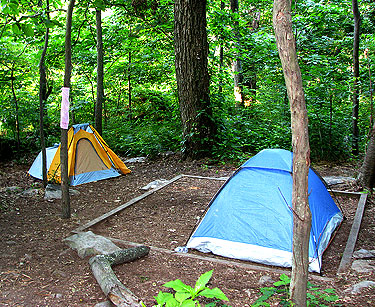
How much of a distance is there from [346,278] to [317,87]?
21.3ft

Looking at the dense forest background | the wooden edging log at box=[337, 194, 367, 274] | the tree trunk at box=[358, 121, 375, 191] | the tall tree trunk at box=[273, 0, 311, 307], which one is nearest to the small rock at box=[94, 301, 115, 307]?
the tall tree trunk at box=[273, 0, 311, 307]

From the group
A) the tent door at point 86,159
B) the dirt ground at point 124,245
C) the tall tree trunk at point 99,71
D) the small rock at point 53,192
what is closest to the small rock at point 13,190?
the dirt ground at point 124,245

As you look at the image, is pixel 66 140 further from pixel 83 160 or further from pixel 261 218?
pixel 261 218

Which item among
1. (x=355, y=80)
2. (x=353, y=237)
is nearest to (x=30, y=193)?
(x=353, y=237)

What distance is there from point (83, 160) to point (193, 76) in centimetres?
346

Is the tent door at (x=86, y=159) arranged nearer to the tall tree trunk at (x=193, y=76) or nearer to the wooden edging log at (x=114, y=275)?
the tall tree trunk at (x=193, y=76)

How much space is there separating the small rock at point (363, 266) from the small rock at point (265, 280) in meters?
0.89

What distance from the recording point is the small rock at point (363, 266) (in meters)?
3.19

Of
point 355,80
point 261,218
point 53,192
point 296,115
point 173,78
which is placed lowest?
point 53,192

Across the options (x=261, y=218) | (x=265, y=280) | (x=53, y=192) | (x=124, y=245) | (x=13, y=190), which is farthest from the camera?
(x=13, y=190)

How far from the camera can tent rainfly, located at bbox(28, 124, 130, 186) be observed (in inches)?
281

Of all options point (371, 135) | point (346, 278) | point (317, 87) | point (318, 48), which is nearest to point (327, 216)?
point (346, 278)

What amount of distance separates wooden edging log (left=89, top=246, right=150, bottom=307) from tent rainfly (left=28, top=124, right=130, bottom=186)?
3.99 meters

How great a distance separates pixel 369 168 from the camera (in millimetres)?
5801
